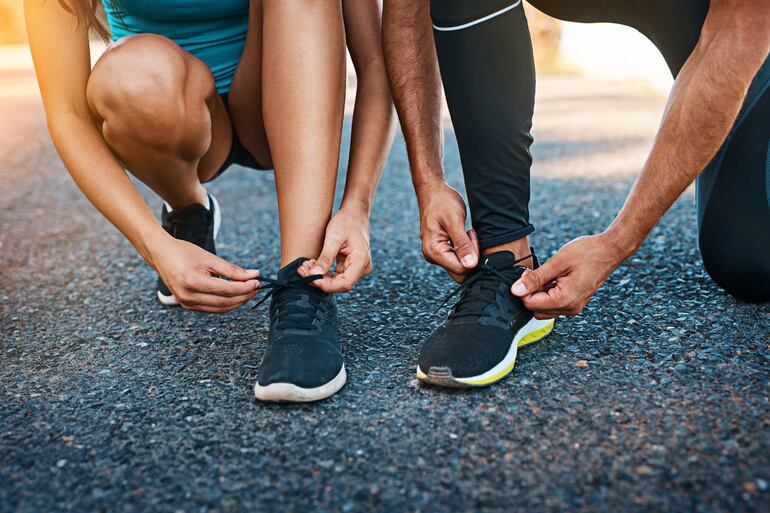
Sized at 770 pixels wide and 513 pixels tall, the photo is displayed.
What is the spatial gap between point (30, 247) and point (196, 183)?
2.97ft

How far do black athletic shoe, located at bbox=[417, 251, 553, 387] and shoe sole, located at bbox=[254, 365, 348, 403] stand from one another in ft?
0.54

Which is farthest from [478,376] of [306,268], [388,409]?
[306,268]

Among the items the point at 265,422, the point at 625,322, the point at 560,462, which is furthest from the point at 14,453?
the point at 625,322

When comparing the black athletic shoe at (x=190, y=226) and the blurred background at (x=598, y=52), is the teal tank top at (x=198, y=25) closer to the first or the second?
the black athletic shoe at (x=190, y=226)

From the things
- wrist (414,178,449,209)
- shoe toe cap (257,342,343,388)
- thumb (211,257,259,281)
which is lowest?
shoe toe cap (257,342,343,388)

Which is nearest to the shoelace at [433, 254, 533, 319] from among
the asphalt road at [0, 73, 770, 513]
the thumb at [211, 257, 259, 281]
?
the asphalt road at [0, 73, 770, 513]

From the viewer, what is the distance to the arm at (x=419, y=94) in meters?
1.48

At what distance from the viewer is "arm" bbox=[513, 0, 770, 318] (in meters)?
1.20

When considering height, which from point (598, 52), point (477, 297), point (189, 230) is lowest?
point (598, 52)

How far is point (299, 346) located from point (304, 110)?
46 centimetres

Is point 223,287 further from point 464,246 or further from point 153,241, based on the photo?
point 464,246

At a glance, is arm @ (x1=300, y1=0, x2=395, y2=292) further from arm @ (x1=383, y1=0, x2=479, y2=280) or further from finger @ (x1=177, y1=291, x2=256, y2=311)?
finger @ (x1=177, y1=291, x2=256, y2=311)

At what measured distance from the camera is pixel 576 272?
129 centimetres

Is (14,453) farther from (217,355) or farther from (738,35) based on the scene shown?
(738,35)
